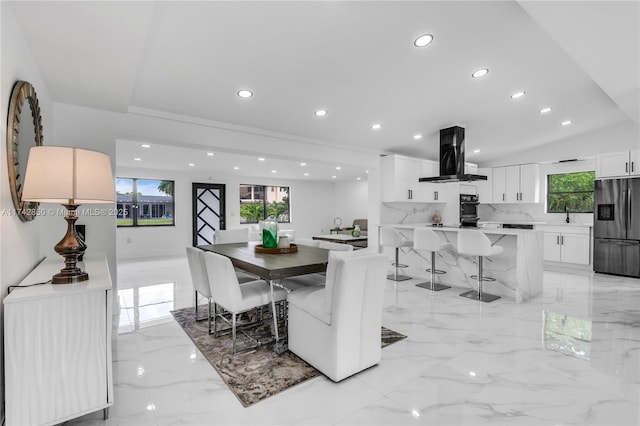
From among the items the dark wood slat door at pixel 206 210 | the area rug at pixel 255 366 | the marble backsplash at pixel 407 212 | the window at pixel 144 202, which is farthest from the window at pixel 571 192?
the window at pixel 144 202

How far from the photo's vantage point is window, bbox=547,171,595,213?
6348 mm

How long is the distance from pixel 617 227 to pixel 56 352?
24.9 ft

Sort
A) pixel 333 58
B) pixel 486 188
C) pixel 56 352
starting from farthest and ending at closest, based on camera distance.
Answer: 1. pixel 486 188
2. pixel 333 58
3. pixel 56 352

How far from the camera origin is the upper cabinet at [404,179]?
579 centimetres

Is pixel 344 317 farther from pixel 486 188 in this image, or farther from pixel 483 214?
pixel 483 214

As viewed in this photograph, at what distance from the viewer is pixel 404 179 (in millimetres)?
5898

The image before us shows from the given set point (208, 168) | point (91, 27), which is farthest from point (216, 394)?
point (208, 168)

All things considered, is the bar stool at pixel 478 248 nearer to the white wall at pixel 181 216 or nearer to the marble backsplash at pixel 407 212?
the marble backsplash at pixel 407 212

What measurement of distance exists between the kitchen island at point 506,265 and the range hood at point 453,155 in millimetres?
934

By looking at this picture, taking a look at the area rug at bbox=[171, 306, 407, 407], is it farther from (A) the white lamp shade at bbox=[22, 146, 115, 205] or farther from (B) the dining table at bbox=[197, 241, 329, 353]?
(A) the white lamp shade at bbox=[22, 146, 115, 205]

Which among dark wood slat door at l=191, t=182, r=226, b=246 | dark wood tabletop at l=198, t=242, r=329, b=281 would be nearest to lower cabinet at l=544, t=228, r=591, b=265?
dark wood tabletop at l=198, t=242, r=329, b=281

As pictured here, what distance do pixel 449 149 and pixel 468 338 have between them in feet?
10.7

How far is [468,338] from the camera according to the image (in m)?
2.86

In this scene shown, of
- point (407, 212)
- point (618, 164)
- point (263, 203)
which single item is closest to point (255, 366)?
point (407, 212)
